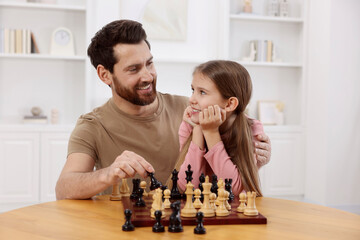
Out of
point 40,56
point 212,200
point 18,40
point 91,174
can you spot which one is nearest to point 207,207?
point 212,200

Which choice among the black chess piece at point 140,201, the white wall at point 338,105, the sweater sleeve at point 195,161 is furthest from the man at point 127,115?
the white wall at point 338,105

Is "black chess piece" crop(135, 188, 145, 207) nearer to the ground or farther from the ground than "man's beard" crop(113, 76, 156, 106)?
nearer to the ground

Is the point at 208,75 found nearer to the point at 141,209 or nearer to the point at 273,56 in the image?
the point at 141,209

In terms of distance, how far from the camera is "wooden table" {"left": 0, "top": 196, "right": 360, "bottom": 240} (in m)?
1.18

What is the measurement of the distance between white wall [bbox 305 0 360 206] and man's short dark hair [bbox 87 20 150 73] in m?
3.01

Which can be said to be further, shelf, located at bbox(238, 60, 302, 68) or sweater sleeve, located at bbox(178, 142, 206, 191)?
shelf, located at bbox(238, 60, 302, 68)

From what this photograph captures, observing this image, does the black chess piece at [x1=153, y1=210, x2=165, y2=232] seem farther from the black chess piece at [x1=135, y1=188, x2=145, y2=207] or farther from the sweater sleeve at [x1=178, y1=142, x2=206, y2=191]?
the sweater sleeve at [x1=178, y1=142, x2=206, y2=191]

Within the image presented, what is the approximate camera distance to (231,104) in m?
1.92

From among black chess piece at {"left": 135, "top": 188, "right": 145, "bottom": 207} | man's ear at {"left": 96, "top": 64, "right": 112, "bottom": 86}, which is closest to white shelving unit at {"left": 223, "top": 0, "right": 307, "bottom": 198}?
man's ear at {"left": 96, "top": 64, "right": 112, "bottom": 86}

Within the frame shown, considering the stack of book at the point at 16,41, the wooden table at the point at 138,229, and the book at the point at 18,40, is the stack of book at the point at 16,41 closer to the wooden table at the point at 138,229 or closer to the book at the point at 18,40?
the book at the point at 18,40

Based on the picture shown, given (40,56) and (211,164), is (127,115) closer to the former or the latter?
(211,164)

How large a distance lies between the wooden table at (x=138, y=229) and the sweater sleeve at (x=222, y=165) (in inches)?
6.9

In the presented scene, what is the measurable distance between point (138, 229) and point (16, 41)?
3803mm

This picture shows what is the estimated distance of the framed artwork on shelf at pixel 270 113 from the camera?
16.9 ft
